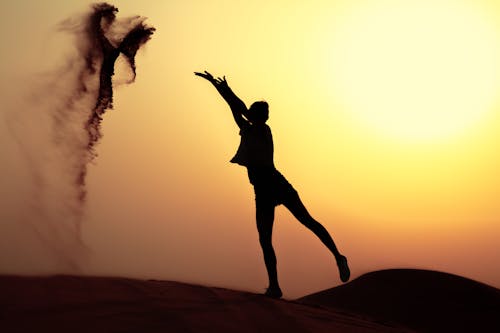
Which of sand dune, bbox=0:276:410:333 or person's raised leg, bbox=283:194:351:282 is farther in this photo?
person's raised leg, bbox=283:194:351:282

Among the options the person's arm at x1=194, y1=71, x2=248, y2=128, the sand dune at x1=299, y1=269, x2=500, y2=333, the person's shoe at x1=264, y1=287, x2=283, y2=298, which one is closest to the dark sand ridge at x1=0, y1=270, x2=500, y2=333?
the person's shoe at x1=264, y1=287, x2=283, y2=298

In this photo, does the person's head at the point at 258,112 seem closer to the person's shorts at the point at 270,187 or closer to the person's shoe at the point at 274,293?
the person's shorts at the point at 270,187

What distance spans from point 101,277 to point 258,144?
2128mm

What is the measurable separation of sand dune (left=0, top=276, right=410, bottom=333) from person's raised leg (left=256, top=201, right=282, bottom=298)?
42 centimetres

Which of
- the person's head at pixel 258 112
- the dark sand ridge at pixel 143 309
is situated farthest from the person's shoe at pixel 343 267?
the person's head at pixel 258 112

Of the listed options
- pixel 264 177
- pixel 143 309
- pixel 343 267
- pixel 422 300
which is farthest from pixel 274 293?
pixel 422 300

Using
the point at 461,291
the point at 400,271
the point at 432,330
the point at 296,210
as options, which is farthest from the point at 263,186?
the point at 400,271

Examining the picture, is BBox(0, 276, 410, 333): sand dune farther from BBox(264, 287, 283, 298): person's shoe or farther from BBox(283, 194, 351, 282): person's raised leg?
BBox(283, 194, 351, 282): person's raised leg

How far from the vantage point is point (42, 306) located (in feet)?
14.4

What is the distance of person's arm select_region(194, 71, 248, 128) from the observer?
6.59 metres

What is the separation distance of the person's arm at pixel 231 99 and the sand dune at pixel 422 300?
10632 millimetres

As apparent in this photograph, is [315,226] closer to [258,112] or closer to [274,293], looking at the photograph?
[274,293]

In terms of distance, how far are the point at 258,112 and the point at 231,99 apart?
329mm

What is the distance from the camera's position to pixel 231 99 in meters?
6.59
